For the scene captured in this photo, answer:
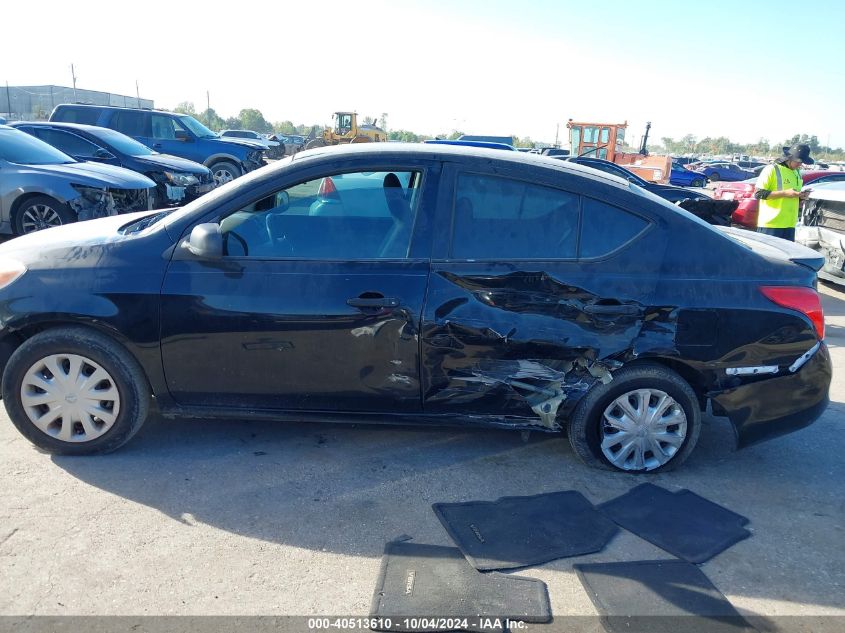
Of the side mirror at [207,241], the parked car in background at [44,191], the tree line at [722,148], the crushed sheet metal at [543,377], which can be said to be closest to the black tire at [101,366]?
the side mirror at [207,241]

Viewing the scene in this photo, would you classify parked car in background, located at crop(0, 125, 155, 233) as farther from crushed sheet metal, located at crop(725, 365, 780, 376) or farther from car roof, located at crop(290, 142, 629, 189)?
crushed sheet metal, located at crop(725, 365, 780, 376)

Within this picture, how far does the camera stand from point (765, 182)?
7.36 meters

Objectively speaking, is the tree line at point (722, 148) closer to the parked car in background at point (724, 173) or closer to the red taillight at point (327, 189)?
the parked car in background at point (724, 173)

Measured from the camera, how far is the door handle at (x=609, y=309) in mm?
3574

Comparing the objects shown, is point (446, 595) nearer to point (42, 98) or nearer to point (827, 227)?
point (827, 227)

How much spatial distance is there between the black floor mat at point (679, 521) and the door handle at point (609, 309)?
3.27ft

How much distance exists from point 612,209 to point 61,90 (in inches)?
1979

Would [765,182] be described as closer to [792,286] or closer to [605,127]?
[792,286]

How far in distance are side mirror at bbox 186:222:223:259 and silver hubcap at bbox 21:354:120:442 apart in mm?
863

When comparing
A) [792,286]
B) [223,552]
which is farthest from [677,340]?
[223,552]

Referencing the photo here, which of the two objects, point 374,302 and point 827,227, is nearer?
point 374,302

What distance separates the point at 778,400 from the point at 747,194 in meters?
13.2

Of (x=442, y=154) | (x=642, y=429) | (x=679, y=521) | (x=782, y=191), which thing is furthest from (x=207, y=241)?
(x=782, y=191)

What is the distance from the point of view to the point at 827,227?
9.09m
